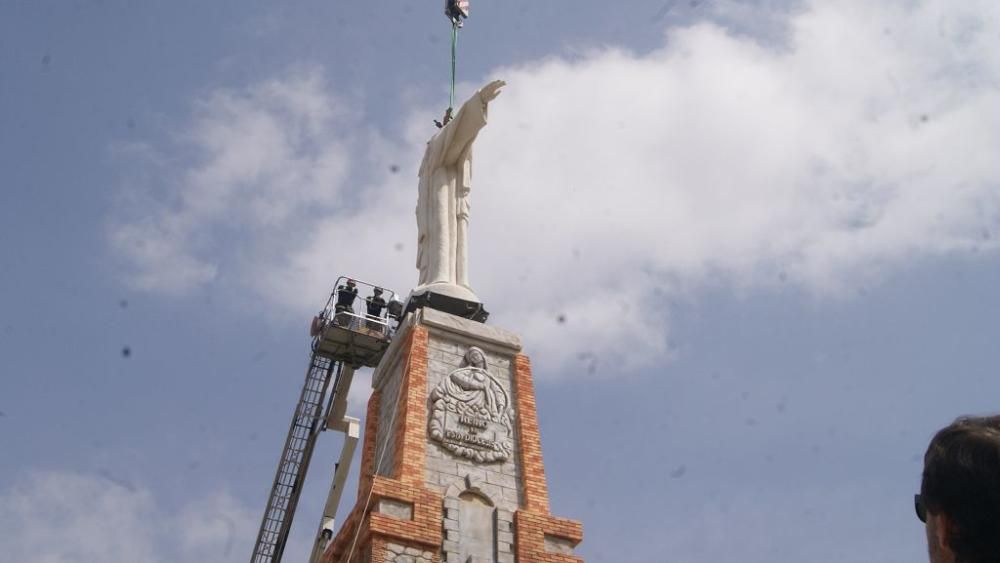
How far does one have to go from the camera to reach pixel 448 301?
1508 centimetres

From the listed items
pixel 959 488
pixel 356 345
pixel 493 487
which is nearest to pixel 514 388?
pixel 493 487

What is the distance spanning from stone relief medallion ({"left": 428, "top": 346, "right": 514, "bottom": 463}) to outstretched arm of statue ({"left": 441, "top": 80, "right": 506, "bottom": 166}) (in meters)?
3.77

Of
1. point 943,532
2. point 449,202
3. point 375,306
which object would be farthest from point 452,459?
point 943,532

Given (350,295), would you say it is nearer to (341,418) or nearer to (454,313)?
(341,418)

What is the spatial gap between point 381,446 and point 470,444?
4.87ft

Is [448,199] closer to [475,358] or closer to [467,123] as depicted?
[467,123]

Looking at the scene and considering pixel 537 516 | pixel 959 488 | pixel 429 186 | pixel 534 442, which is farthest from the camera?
pixel 429 186

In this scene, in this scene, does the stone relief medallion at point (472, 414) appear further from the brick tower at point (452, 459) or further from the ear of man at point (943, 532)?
the ear of man at point (943, 532)

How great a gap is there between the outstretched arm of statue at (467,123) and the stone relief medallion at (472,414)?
12.4 feet

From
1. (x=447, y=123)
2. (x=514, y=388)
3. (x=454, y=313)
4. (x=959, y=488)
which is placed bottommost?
(x=959, y=488)

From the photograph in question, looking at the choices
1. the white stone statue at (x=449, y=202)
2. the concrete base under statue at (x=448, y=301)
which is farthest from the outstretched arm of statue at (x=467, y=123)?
the concrete base under statue at (x=448, y=301)

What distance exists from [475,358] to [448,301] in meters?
1.16

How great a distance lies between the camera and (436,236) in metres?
15.8

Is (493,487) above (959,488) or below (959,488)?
above
